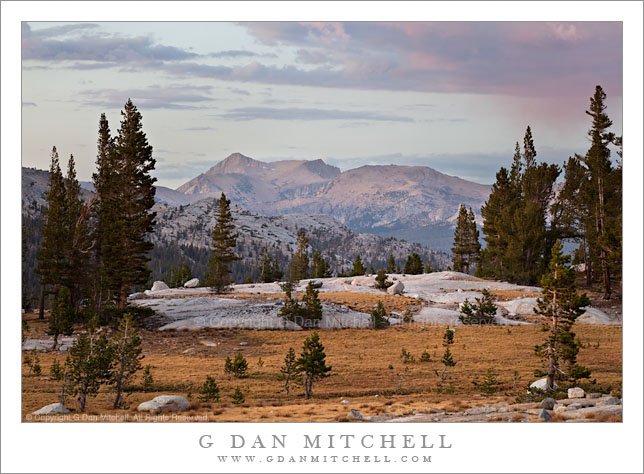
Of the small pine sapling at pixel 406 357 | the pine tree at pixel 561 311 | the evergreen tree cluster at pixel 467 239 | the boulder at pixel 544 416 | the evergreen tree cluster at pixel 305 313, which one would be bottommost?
the small pine sapling at pixel 406 357

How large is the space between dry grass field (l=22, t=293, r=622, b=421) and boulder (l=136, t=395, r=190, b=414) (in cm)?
32

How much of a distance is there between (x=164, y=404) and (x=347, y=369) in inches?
307

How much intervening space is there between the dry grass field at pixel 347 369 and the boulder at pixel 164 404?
32cm

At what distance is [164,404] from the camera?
1753 cm

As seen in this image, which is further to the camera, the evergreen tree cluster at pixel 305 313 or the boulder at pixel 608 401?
the evergreen tree cluster at pixel 305 313

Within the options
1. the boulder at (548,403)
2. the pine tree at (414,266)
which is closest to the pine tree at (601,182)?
the boulder at (548,403)

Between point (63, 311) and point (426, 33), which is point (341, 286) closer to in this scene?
point (63, 311)

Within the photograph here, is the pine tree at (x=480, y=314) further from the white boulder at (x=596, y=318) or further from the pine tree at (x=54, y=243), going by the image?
the pine tree at (x=54, y=243)

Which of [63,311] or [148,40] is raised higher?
[148,40]

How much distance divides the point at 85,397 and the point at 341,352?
11.1 m

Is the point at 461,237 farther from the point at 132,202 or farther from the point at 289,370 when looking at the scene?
the point at 289,370

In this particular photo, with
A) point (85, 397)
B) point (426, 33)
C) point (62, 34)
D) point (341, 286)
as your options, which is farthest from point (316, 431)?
point (341, 286)

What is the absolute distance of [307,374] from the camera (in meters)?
19.2

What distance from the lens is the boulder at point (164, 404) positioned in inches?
684
